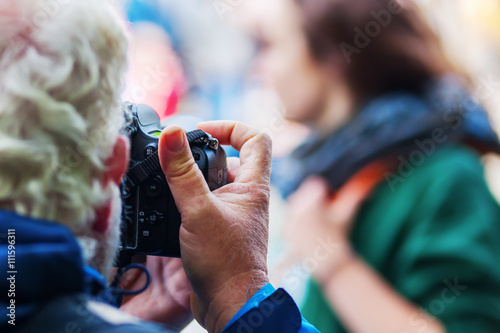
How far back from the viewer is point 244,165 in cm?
71

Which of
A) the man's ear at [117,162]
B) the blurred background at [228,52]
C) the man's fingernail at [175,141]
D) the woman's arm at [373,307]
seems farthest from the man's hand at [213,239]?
the blurred background at [228,52]

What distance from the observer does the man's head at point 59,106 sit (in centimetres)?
40

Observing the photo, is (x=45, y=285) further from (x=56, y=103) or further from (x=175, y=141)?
(x=175, y=141)

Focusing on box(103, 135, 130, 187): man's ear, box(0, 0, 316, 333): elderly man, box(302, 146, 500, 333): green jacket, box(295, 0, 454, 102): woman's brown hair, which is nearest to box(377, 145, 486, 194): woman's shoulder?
box(302, 146, 500, 333): green jacket

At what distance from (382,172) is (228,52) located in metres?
0.66

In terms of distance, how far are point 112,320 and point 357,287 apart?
112cm

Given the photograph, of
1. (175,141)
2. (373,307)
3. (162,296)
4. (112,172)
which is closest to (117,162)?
(112,172)

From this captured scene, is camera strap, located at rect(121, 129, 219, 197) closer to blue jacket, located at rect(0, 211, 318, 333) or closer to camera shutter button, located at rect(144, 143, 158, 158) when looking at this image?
camera shutter button, located at rect(144, 143, 158, 158)

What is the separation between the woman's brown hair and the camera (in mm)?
1589

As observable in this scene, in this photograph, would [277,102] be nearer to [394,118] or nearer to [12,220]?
[394,118]

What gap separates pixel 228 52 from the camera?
5.53ft

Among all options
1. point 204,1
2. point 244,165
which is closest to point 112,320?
point 244,165

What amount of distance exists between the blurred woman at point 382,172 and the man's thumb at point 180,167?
2.84 feet

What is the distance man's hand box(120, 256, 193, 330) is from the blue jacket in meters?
0.42
